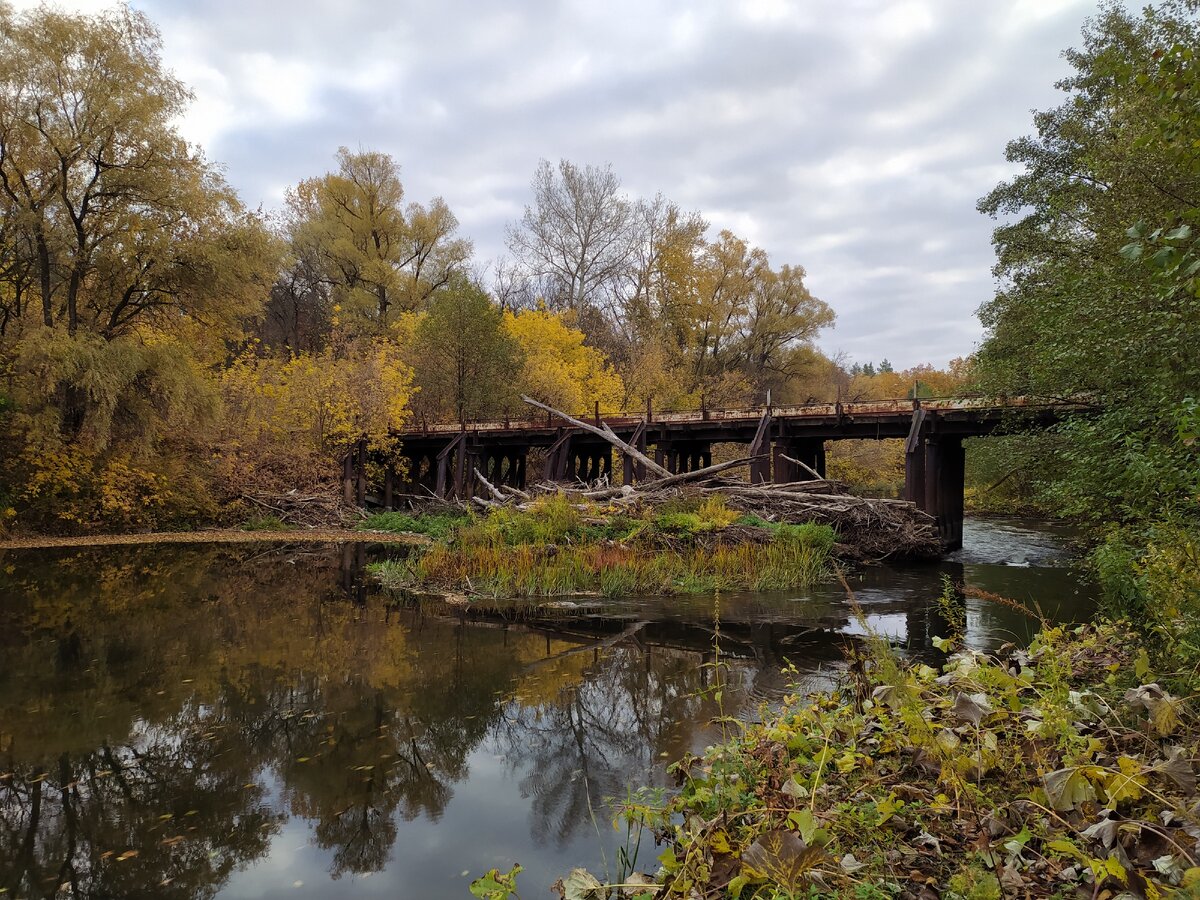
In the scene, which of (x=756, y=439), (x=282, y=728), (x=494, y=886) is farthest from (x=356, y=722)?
(x=756, y=439)

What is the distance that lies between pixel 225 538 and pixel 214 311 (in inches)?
309

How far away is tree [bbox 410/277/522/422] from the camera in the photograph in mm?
28172

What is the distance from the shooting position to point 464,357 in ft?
94.8

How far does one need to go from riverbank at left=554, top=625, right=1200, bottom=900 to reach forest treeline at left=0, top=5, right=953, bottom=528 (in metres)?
20.0

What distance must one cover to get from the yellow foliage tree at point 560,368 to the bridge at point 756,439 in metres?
3.43

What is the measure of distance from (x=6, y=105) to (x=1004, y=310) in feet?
91.1

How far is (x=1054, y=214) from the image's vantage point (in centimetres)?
1611

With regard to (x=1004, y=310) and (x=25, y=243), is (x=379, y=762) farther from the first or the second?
(x=25, y=243)

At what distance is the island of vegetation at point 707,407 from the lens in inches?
117

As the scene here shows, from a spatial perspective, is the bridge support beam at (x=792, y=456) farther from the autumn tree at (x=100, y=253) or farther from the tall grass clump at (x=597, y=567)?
the autumn tree at (x=100, y=253)

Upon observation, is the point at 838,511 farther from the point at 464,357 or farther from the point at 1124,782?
the point at 464,357

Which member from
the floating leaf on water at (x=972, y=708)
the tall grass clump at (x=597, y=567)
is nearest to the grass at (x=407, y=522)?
the tall grass clump at (x=597, y=567)

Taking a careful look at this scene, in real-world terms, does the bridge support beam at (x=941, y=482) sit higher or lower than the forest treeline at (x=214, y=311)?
lower

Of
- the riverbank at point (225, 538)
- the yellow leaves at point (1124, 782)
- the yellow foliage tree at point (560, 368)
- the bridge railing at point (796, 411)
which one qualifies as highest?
the yellow foliage tree at point (560, 368)
